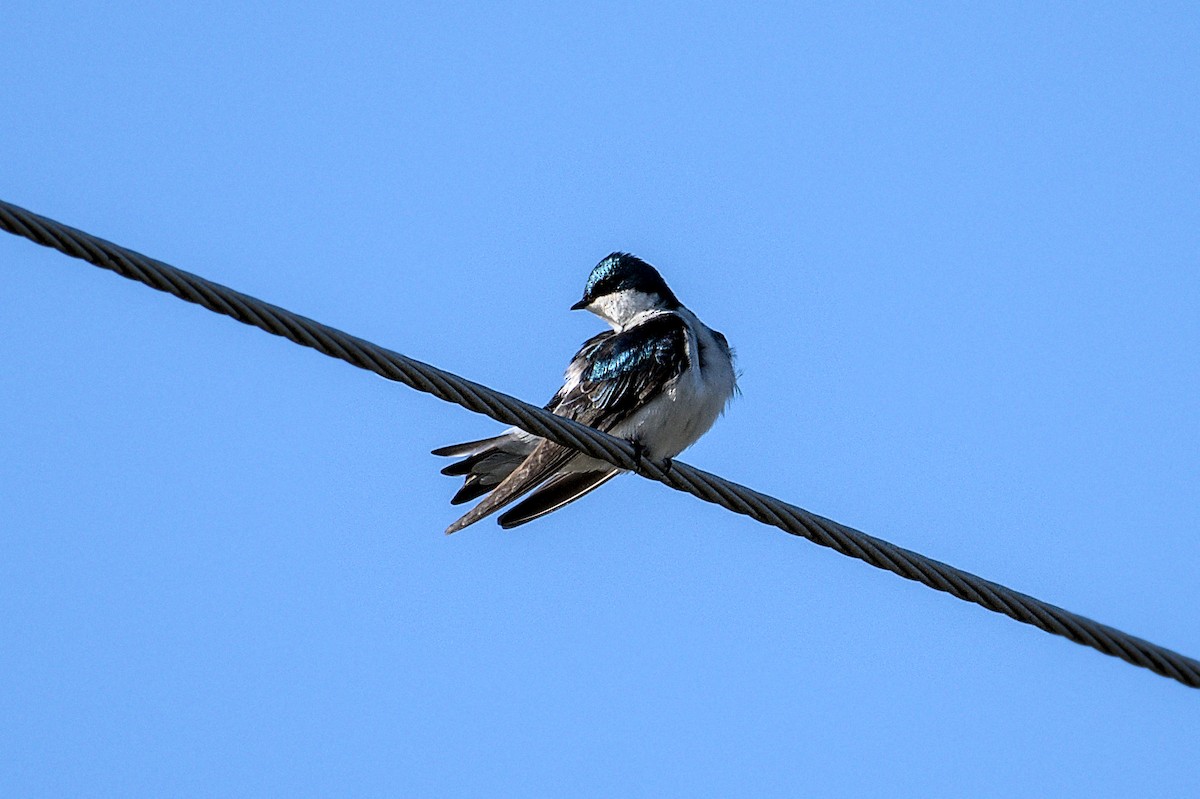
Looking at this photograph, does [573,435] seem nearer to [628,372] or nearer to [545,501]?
[628,372]

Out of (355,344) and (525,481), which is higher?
(525,481)

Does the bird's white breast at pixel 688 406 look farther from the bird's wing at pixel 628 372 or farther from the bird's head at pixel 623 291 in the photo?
the bird's head at pixel 623 291

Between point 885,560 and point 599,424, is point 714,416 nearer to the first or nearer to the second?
point 599,424

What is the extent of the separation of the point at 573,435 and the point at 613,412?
2458 mm

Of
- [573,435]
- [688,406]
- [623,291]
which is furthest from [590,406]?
[573,435]

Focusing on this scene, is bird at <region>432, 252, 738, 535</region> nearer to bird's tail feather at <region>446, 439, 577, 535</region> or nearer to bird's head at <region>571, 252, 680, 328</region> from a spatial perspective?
bird's tail feather at <region>446, 439, 577, 535</region>

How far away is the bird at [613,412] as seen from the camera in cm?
785

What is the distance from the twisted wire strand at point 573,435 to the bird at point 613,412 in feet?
6.04

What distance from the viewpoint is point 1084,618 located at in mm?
4977

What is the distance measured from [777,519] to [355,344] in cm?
147

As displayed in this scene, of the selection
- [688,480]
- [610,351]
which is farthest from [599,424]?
[688,480]

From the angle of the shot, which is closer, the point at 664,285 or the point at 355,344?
the point at 355,344

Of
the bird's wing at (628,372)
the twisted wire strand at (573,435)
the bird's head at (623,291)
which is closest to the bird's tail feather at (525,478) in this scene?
the bird's wing at (628,372)

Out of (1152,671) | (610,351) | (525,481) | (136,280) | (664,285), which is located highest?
(664,285)
